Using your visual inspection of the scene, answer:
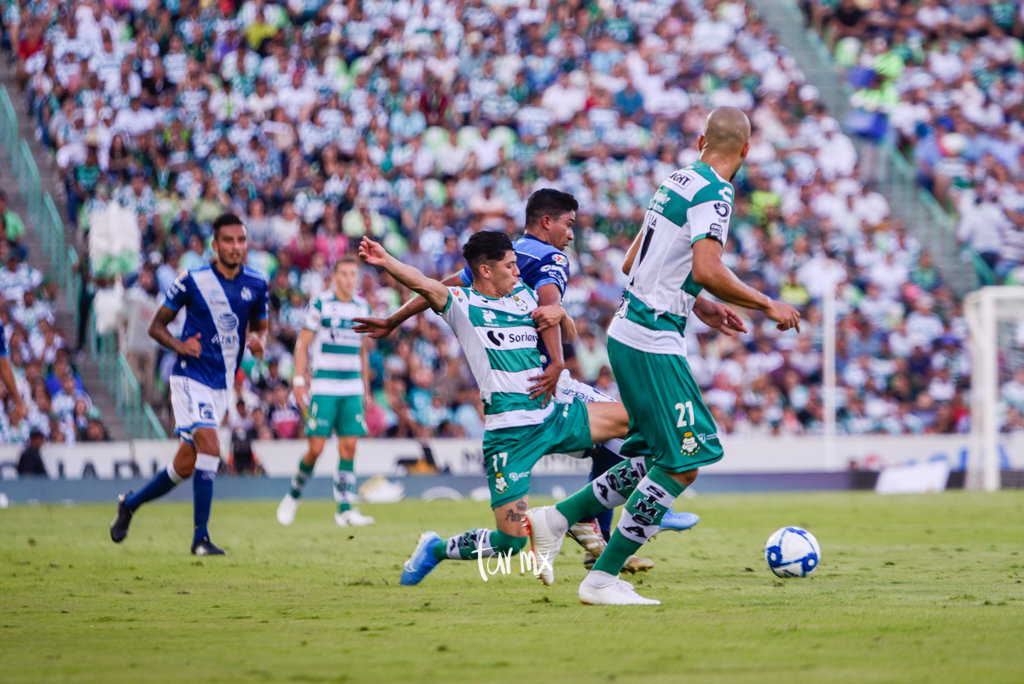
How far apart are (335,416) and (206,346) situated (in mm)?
3722

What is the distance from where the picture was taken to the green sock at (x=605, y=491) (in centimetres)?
771

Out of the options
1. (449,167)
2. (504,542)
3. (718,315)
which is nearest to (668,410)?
(718,315)

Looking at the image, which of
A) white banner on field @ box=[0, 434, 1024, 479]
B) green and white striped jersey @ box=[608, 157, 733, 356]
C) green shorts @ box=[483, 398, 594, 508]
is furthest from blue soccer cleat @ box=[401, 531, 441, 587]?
white banner on field @ box=[0, 434, 1024, 479]

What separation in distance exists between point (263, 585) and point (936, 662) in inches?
192

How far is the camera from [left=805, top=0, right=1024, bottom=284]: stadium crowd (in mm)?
26891

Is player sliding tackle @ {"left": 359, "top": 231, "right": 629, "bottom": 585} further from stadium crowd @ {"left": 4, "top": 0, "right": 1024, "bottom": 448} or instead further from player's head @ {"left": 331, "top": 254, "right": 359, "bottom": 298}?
stadium crowd @ {"left": 4, "top": 0, "right": 1024, "bottom": 448}

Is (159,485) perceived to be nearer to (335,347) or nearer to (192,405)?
(192,405)

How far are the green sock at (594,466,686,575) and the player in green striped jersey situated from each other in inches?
313

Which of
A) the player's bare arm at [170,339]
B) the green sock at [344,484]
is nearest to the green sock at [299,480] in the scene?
the green sock at [344,484]

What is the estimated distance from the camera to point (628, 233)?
81.7ft

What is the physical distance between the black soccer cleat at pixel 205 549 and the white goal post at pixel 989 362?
1494cm

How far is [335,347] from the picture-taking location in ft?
49.3

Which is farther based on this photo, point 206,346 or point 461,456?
point 461,456

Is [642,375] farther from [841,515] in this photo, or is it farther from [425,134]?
[425,134]
